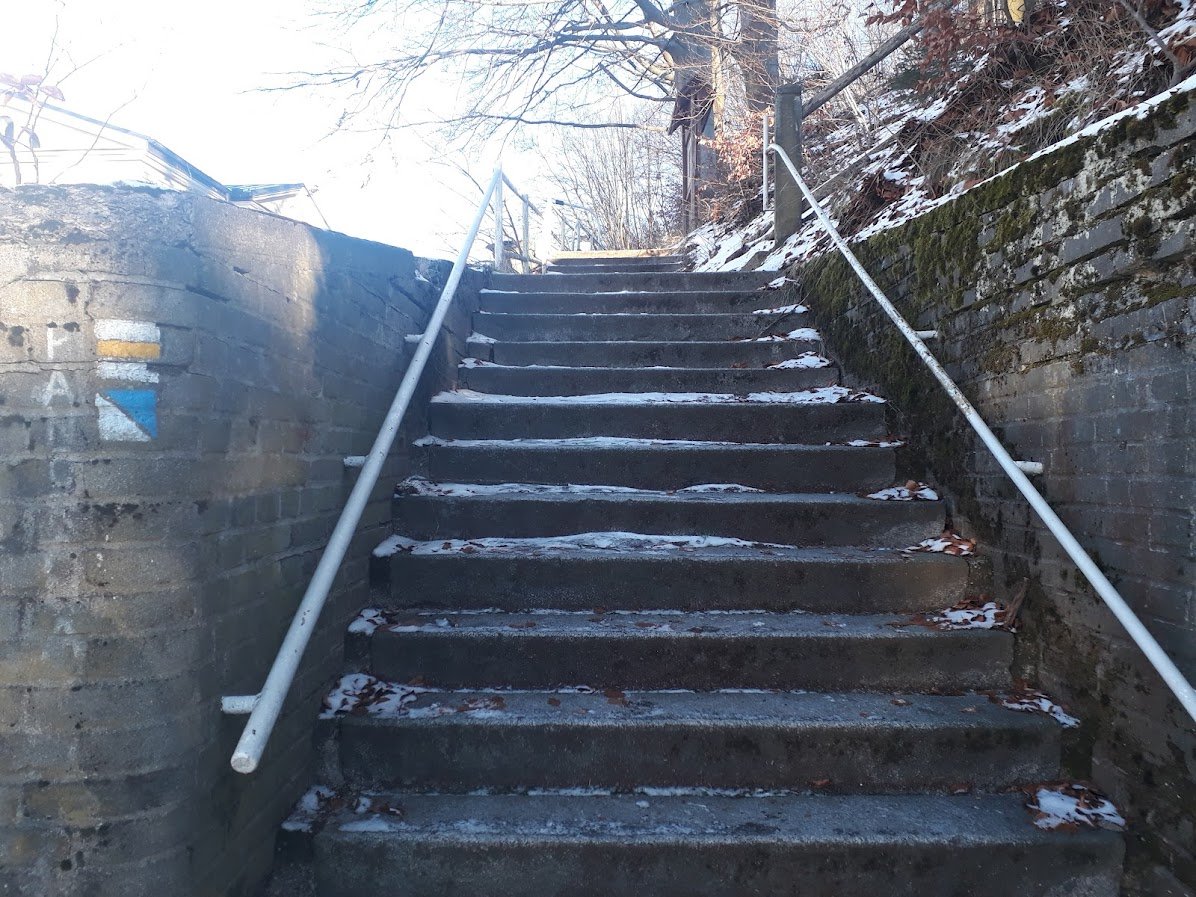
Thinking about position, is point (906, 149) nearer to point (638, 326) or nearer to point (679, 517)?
point (638, 326)

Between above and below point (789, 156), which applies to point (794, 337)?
below

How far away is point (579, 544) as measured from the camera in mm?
2721

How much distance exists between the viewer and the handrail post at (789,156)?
5.17 metres

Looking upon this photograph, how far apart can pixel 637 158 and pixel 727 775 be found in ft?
63.0

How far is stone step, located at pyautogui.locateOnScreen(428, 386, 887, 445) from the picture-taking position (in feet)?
10.8

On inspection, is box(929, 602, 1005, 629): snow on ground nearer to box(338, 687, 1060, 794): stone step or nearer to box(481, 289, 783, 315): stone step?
box(338, 687, 1060, 794): stone step

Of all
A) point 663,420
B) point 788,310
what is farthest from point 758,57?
point 663,420

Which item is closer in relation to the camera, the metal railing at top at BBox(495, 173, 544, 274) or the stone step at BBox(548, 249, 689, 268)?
the metal railing at top at BBox(495, 173, 544, 274)

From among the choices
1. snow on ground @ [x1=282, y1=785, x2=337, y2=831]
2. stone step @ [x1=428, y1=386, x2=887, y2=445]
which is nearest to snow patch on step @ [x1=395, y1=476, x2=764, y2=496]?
stone step @ [x1=428, y1=386, x2=887, y2=445]

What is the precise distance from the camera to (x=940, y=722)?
204 centimetres

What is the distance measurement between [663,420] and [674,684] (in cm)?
139

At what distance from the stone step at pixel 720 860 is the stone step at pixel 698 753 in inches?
7.4

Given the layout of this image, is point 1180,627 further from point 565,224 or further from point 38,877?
point 565,224

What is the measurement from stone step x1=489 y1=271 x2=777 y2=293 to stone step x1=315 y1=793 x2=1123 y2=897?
145 inches
